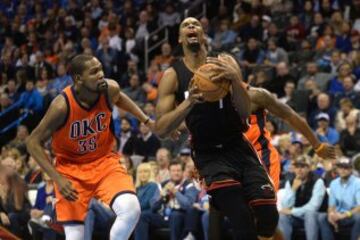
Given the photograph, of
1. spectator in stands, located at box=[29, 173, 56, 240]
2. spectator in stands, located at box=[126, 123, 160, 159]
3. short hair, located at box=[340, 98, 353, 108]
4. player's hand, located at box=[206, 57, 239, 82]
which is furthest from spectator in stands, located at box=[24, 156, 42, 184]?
player's hand, located at box=[206, 57, 239, 82]

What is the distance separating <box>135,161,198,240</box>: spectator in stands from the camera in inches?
504

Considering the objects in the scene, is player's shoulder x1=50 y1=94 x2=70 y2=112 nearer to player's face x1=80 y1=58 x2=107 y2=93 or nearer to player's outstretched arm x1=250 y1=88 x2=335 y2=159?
player's face x1=80 y1=58 x2=107 y2=93

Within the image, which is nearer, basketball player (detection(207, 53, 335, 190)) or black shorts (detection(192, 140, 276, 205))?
black shorts (detection(192, 140, 276, 205))

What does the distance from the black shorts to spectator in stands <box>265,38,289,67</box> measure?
9.62 m

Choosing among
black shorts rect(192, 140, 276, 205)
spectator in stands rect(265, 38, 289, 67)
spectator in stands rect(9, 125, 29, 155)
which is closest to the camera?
black shorts rect(192, 140, 276, 205)

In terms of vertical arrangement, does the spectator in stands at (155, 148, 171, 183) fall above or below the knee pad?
below

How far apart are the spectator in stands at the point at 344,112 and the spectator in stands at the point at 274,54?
3.05 m

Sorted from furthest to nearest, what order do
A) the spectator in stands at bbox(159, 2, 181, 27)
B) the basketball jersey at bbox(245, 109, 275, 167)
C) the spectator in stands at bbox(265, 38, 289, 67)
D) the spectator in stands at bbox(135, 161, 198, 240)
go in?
the spectator in stands at bbox(159, 2, 181, 27) → the spectator in stands at bbox(265, 38, 289, 67) → the spectator in stands at bbox(135, 161, 198, 240) → the basketball jersey at bbox(245, 109, 275, 167)

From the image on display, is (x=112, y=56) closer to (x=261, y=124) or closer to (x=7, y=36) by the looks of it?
(x=7, y=36)

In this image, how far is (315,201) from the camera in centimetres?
1215

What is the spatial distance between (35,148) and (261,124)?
2.17 meters

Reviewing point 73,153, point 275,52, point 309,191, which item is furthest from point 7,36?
point 73,153

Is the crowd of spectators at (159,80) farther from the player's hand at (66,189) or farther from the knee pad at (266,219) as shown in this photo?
the knee pad at (266,219)

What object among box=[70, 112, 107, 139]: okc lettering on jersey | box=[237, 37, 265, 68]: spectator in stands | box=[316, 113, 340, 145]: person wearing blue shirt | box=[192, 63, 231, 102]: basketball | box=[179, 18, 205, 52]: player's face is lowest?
box=[316, 113, 340, 145]: person wearing blue shirt
